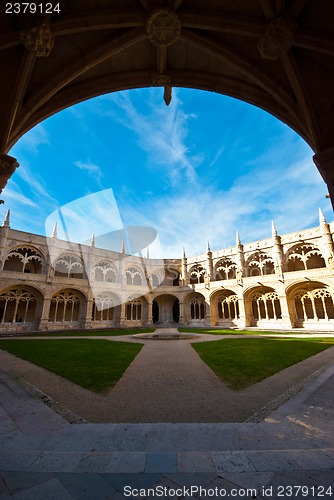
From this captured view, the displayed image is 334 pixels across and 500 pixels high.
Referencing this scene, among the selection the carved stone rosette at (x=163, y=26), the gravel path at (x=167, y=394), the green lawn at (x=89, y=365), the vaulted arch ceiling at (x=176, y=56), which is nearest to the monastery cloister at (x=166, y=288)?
the green lawn at (x=89, y=365)

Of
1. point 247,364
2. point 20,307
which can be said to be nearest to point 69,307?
point 20,307

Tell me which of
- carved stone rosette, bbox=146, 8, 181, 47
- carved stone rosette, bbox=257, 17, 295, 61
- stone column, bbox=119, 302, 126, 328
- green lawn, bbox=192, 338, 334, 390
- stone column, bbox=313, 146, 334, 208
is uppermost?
carved stone rosette, bbox=146, 8, 181, 47

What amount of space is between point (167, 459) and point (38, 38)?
21.0ft

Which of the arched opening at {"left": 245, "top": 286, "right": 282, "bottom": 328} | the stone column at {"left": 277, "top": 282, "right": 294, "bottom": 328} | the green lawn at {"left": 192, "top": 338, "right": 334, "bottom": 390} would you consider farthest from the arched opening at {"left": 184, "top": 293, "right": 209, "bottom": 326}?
the green lawn at {"left": 192, "top": 338, "right": 334, "bottom": 390}

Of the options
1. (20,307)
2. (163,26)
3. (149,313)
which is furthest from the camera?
(149,313)

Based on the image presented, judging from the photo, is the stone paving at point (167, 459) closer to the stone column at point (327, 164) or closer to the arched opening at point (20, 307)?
Result: the stone column at point (327, 164)

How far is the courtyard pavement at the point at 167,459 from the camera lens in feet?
5.18

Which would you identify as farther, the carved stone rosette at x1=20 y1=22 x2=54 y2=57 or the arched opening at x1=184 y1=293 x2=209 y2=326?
the arched opening at x1=184 y1=293 x2=209 y2=326

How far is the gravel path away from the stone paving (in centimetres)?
42

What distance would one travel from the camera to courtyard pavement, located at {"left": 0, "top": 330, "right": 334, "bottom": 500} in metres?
1.58

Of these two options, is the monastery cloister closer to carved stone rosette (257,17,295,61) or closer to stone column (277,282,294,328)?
stone column (277,282,294,328)

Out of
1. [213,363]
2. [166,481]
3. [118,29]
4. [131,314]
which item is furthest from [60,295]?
[166,481]

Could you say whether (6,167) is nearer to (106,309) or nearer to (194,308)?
(106,309)

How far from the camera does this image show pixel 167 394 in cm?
387
